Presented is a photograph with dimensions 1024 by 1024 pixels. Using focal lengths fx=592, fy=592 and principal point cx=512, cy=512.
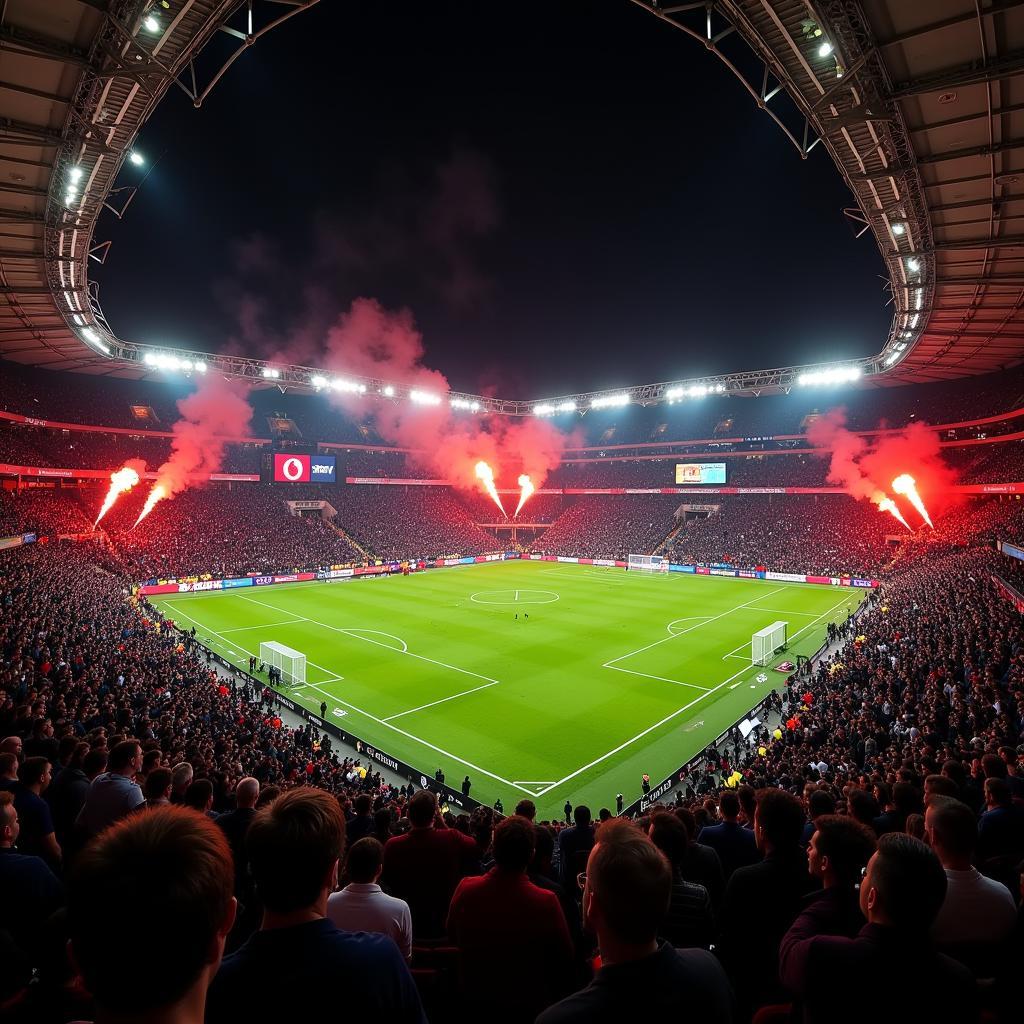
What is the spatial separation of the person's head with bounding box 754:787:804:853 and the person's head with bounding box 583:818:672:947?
8.13ft

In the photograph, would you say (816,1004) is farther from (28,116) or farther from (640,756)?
(28,116)

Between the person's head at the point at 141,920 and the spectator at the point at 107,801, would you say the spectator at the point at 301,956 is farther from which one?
the spectator at the point at 107,801

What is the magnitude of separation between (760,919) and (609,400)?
227 feet

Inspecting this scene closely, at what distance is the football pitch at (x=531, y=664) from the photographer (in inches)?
739

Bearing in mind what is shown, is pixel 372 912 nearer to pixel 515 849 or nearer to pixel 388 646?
pixel 515 849

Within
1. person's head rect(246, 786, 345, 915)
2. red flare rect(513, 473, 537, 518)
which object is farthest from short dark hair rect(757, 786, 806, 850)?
red flare rect(513, 473, 537, 518)

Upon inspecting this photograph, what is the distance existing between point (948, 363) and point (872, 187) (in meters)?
31.0

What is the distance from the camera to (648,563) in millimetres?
61375

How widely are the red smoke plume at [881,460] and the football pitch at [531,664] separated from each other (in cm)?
1585

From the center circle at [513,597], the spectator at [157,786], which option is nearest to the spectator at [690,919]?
the spectator at [157,786]

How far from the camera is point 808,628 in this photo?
34531mm

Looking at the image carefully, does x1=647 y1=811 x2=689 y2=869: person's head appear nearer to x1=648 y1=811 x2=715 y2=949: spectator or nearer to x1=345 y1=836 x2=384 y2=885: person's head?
x1=648 y1=811 x2=715 y2=949: spectator

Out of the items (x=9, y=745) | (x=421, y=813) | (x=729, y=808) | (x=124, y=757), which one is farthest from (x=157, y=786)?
(x=729, y=808)

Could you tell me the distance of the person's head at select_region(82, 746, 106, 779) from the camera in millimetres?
6895
